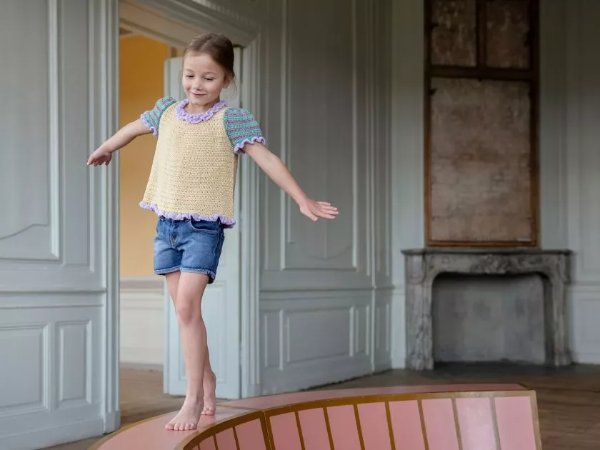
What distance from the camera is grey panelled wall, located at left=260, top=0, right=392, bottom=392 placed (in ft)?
19.9

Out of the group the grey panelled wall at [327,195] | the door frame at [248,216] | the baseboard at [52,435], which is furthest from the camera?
the grey panelled wall at [327,195]

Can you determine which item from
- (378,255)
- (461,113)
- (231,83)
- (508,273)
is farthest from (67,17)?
(508,273)

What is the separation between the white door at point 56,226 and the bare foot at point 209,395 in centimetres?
215

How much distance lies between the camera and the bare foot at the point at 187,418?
173cm

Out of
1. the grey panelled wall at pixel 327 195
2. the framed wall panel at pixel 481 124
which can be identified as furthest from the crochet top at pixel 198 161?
the framed wall panel at pixel 481 124

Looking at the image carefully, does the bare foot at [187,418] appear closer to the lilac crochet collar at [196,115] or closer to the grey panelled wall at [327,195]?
the lilac crochet collar at [196,115]

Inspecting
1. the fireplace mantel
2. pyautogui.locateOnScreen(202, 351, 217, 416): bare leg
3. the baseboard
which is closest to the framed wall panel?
the fireplace mantel

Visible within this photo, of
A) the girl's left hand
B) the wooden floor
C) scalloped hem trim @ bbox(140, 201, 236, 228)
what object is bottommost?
the wooden floor

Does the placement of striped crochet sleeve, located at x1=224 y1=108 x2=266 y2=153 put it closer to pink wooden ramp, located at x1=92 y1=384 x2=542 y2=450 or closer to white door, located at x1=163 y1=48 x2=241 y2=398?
pink wooden ramp, located at x1=92 y1=384 x2=542 y2=450

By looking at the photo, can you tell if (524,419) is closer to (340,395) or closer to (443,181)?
(340,395)

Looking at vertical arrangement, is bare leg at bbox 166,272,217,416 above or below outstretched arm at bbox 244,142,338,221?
below

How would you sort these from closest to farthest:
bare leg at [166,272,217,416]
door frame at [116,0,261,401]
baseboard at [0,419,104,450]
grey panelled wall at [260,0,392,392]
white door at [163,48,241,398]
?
bare leg at [166,272,217,416]
baseboard at [0,419,104,450]
door frame at [116,0,261,401]
white door at [163,48,241,398]
grey panelled wall at [260,0,392,392]

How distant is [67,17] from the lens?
443cm

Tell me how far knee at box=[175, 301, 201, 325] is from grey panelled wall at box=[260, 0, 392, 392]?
374cm
